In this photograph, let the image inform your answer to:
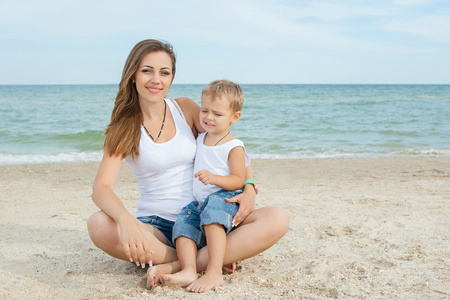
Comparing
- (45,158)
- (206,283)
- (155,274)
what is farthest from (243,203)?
(45,158)

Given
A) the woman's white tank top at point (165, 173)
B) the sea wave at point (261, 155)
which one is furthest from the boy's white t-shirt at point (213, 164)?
the sea wave at point (261, 155)

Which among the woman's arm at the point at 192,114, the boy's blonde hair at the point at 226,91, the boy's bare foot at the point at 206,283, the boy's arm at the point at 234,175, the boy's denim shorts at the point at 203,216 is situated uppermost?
the boy's blonde hair at the point at 226,91

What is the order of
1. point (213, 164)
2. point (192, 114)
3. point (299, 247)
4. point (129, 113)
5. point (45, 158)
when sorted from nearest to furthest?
point (213, 164)
point (129, 113)
point (192, 114)
point (299, 247)
point (45, 158)

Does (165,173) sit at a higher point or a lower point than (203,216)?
higher

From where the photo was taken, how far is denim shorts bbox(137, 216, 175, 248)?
313 cm

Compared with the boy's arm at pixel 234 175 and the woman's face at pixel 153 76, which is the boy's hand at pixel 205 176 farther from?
the woman's face at pixel 153 76

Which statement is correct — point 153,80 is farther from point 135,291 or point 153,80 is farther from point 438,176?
point 438,176

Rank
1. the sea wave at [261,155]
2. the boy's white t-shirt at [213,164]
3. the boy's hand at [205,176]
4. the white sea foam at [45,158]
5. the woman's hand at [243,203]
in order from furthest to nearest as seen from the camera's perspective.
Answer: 1. the sea wave at [261,155]
2. the white sea foam at [45,158]
3. the boy's white t-shirt at [213,164]
4. the woman's hand at [243,203]
5. the boy's hand at [205,176]

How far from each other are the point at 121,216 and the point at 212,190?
Answer: 643mm

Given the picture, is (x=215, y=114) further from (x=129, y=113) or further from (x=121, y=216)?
(x=121, y=216)

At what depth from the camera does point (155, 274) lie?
2.75 meters

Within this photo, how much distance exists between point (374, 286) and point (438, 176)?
4.92m

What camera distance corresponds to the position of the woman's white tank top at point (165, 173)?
3047 millimetres

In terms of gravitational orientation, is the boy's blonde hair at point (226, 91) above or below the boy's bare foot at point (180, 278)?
above
